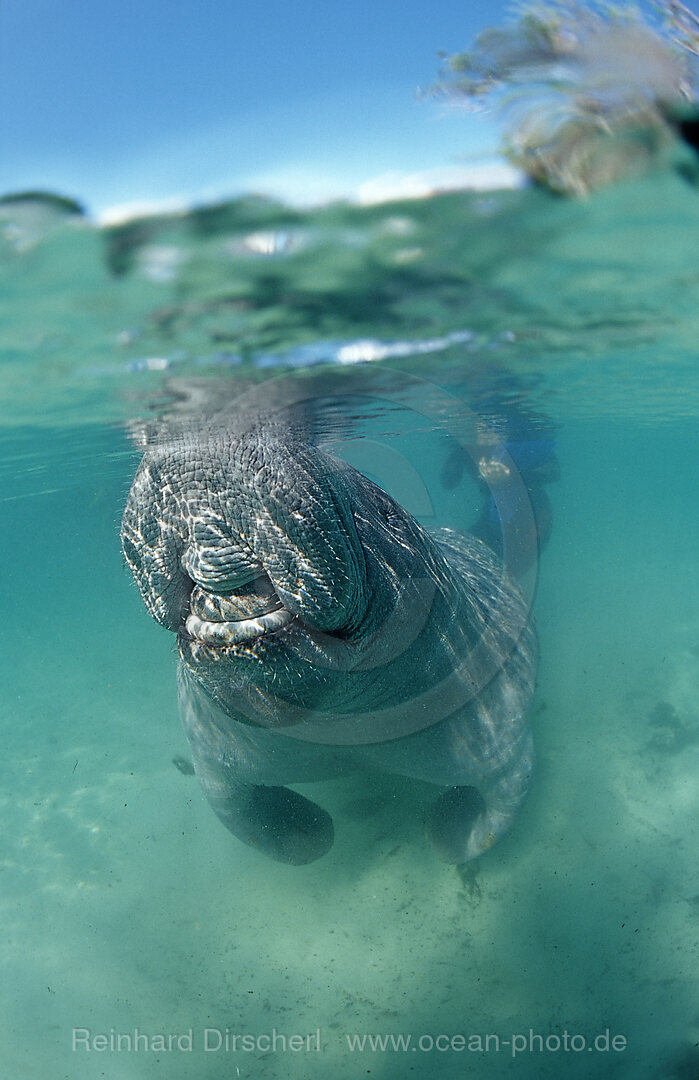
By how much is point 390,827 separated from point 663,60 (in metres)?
5.98

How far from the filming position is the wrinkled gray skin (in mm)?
2594

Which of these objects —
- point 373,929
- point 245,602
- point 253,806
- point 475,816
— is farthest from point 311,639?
point 373,929

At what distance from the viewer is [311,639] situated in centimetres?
284

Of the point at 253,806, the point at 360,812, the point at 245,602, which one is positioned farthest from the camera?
the point at 360,812

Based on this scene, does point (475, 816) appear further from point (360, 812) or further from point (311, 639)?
point (311, 639)

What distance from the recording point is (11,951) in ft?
19.7

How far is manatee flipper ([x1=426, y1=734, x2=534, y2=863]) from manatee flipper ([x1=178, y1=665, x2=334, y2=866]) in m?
0.90

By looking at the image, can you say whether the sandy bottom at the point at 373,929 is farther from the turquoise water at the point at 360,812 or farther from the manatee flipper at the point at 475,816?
the manatee flipper at the point at 475,816

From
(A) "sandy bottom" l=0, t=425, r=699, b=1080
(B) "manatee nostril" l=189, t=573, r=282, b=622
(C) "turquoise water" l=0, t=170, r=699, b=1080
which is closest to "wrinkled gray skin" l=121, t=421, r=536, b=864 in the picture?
(B) "manatee nostril" l=189, t=573, r=282, b=622

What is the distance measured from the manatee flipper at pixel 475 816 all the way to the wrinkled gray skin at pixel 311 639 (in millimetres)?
14

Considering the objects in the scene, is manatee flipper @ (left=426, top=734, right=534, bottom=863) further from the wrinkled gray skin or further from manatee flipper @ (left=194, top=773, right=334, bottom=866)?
manatee flipper @ (left=194, top=773, right=334, bottom=866)

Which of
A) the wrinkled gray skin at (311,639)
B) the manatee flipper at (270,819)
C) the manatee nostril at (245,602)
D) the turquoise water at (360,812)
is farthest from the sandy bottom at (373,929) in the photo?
the manatee nostril at (245,602)

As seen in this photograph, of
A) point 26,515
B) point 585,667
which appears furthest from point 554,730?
point 26,515

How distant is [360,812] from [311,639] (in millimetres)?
3956
